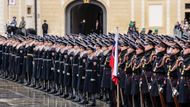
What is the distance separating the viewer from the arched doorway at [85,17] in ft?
189

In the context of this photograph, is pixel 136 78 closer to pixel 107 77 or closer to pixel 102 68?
pixel 107 77

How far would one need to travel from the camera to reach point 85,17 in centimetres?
6012

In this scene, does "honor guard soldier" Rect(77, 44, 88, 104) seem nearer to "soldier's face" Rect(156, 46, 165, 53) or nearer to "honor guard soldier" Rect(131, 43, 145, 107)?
"honor guard soldier" Rect(131, 43, 145, 107)

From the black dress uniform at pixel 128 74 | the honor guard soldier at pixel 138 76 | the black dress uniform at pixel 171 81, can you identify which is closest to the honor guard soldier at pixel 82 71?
the black dress uniform at pixel 128 74

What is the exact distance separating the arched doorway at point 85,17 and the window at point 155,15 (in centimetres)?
382

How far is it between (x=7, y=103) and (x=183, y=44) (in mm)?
7464

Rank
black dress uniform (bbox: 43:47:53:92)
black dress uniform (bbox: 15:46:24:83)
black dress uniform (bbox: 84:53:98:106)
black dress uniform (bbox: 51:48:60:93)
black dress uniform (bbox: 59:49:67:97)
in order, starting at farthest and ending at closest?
1. black dress uniform (bbox: 15:46:24:83)
2. black dress uniform (bbox: 43:47:53:92)
3. black dress uniform (bbox: 51:48:60:93)
4. black dress uniform (bbox: 59:49:67:97)
5. black dress uniform (bbox: 84:53:98:106)

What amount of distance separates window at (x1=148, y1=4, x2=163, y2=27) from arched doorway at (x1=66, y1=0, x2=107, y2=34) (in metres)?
3.82

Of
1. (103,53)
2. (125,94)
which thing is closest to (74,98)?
(103,53)

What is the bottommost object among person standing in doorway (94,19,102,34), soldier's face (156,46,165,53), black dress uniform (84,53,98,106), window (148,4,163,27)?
black dress uniform (84,53,98,106)

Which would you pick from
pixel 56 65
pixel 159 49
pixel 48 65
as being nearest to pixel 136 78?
pixel 159 49

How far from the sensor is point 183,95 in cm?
1667

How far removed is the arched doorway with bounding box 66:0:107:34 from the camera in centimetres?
5775

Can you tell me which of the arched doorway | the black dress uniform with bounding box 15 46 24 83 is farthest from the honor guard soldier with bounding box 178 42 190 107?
the arched doorway
